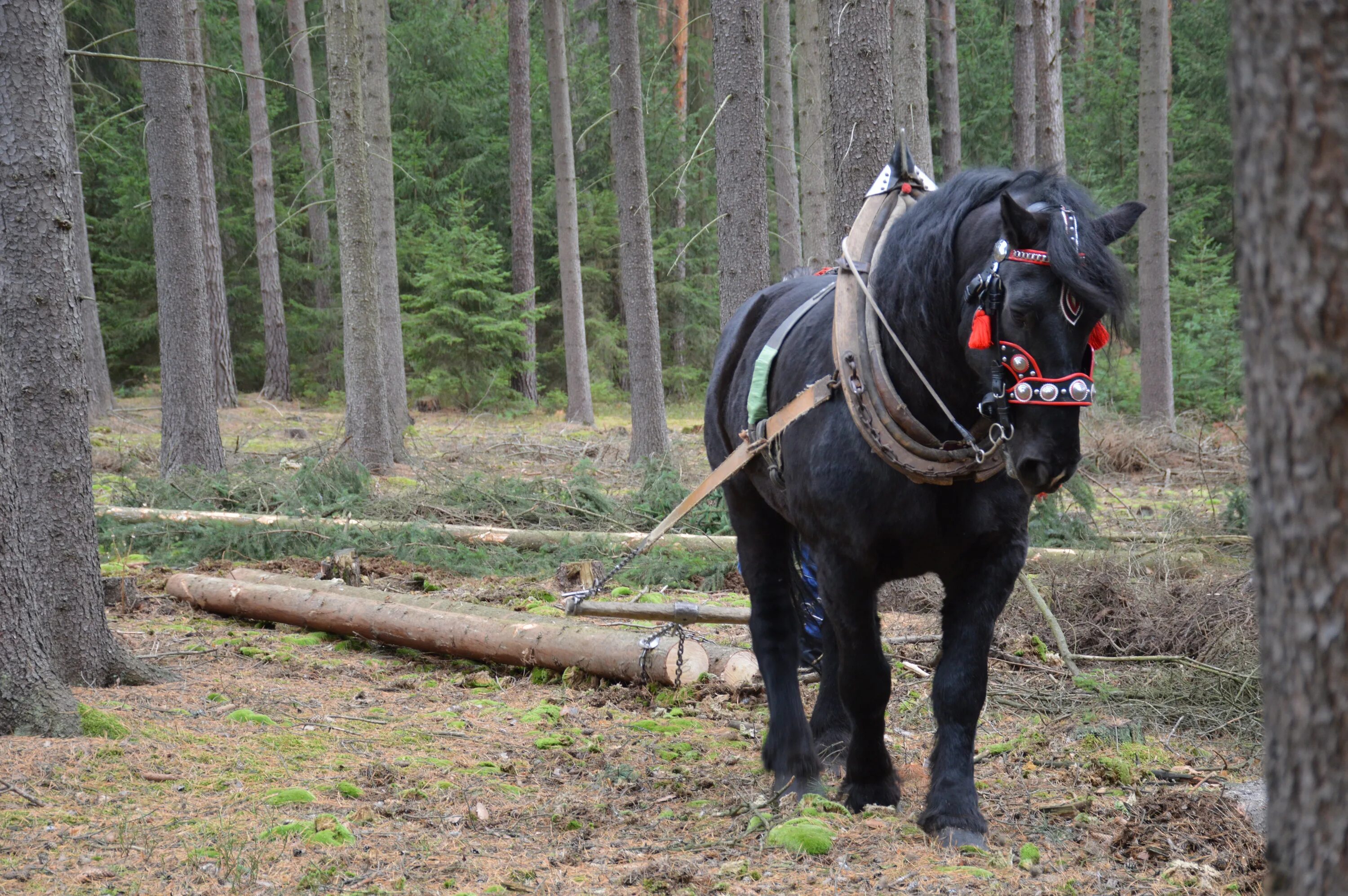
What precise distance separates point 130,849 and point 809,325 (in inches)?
121

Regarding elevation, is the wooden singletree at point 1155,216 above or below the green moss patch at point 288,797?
above

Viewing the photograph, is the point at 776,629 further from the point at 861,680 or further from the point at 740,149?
the point at 740,149

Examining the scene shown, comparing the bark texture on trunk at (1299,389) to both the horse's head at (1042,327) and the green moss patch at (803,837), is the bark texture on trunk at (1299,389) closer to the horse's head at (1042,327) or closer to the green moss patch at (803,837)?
the horse's head at (1042,327)

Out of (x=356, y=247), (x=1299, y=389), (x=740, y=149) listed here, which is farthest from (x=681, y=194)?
(x=1299, y=389)

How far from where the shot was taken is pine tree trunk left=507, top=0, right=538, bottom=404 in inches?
768

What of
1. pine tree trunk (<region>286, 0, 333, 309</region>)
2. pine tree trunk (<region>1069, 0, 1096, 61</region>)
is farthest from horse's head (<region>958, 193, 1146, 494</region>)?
pine tree trunk (<region>1069, 0, 1096, 61</region>)

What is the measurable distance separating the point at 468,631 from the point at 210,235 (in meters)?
15.8

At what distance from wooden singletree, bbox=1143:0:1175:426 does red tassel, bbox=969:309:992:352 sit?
1366 cm

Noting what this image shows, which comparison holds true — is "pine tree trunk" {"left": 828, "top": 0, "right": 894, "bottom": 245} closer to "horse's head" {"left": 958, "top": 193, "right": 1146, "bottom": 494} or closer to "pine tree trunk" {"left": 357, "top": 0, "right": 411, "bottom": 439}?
"horse's head" {"left": 958, "top": 193, "right": 1146, "bottom": 494}

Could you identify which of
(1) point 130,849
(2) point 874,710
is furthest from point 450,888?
(2) point 874,710

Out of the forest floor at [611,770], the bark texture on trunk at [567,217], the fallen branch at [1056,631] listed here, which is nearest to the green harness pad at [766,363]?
the forest floor at [611,770]

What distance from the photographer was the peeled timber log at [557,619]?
562 centimetres

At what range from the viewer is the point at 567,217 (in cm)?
1812

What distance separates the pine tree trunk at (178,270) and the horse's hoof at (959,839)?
9.22 m
